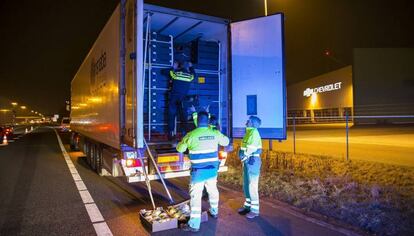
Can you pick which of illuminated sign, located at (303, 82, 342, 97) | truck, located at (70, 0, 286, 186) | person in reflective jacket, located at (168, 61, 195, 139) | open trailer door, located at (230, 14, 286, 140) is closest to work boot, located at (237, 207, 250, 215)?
truck, located at (70, 0, 286, 186)

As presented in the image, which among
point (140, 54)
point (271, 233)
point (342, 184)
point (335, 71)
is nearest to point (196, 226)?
point (271, 233)

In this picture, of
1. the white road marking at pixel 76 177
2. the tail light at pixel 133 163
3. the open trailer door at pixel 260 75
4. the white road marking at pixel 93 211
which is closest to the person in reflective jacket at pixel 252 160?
the open trailer door at pixel 260 75

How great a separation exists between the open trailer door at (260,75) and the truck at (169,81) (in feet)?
0.06

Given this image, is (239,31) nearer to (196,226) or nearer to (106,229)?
(196,226)

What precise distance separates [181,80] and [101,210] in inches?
117

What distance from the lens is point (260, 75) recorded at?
713cm

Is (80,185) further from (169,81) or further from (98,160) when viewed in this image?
(169,81)

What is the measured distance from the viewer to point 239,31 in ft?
24.3

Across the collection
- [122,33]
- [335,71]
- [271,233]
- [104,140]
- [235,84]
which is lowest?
[271,233]

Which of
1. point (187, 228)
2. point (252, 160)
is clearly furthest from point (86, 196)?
point (252, 160)

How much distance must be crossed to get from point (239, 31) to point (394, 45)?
37.2 metres

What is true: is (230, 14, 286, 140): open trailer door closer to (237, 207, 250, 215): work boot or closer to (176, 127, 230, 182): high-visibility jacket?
(237, 207, 250, 215): work boot

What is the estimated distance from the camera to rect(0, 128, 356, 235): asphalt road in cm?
527

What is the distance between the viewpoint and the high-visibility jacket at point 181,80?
24.0 ft
